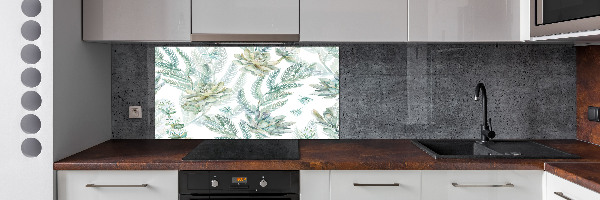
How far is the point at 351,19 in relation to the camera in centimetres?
235

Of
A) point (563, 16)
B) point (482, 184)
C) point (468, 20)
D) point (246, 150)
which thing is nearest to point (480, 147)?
point (482, 184)

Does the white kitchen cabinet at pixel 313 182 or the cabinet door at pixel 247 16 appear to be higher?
the cabinet door at pixel 247 16

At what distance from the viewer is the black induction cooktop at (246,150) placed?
2.15 m

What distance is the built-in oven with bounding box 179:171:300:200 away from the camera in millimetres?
2068

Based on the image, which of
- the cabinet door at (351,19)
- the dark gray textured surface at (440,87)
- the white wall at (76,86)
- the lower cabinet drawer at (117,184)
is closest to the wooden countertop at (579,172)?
the dark gray textured surface at (440,87)

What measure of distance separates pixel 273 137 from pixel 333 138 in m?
0.33

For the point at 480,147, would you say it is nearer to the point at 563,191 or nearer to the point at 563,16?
the point at 563,191

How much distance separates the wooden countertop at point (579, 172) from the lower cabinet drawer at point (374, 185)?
1.70 ft
